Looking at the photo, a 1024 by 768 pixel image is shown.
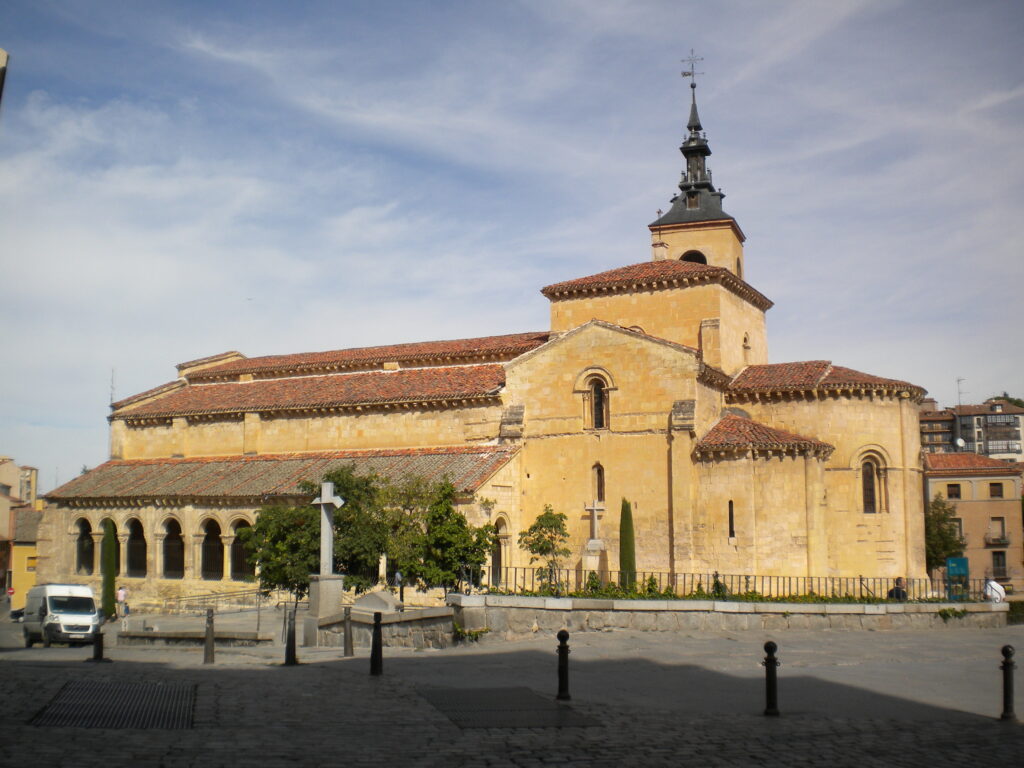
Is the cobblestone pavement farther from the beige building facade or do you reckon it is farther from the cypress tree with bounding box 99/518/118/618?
the beige building facade

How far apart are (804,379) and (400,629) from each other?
2085cm

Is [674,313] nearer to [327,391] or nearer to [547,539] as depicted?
[547,539]

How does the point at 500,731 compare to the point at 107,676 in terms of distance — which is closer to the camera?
the point at 500,731

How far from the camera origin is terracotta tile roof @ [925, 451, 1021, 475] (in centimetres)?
6638

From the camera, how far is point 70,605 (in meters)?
30.2

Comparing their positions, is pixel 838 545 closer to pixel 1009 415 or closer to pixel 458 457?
pixel 458 457

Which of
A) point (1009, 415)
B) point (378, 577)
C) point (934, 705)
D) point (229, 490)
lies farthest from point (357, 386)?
point (1009, 415)

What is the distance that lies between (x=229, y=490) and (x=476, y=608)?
22241 millimetres

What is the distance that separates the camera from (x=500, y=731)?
11609 mm

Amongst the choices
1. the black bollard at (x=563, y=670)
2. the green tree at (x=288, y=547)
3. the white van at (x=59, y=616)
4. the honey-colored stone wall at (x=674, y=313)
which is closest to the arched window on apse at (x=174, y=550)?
the green tree at (x=288, y=547)

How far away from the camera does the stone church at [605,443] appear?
113 ft

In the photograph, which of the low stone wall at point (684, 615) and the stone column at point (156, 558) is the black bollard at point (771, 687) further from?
the stone column at point (156, 558)

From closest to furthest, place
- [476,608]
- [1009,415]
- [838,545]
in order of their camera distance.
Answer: [476,608]
[838,545]
[1009,415]

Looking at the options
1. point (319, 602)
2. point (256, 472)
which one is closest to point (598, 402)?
point (256, 472)
